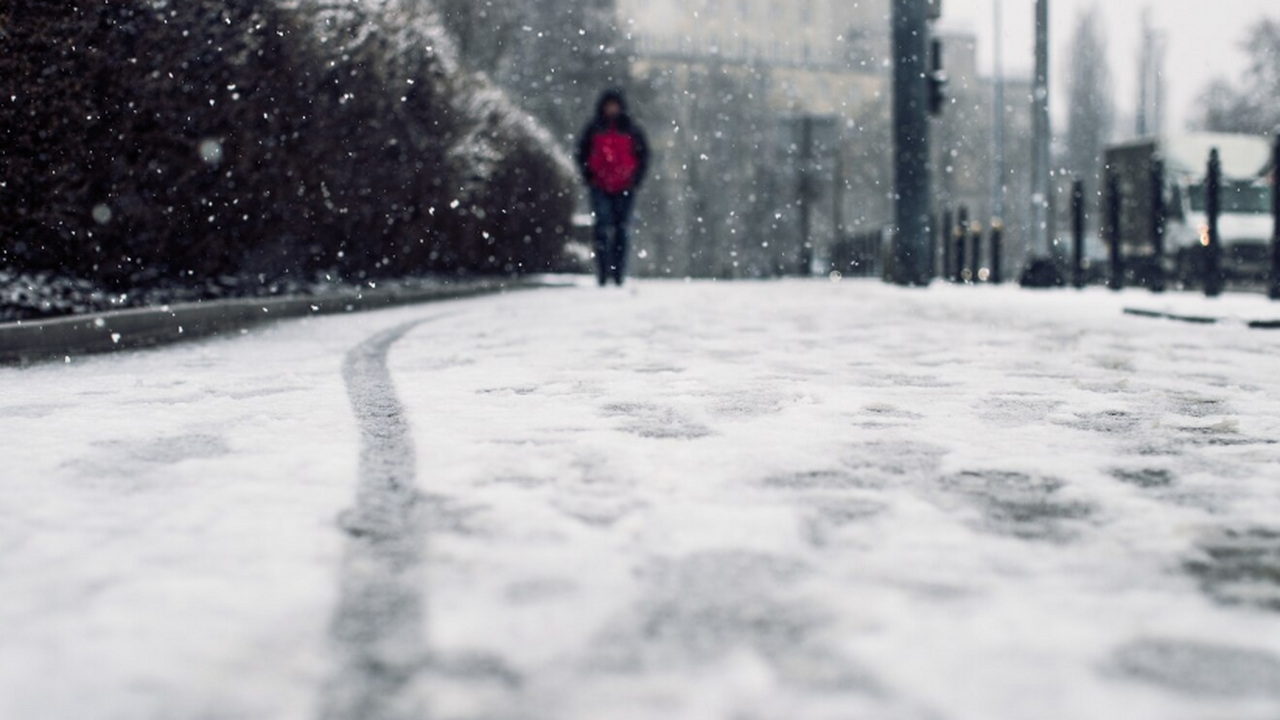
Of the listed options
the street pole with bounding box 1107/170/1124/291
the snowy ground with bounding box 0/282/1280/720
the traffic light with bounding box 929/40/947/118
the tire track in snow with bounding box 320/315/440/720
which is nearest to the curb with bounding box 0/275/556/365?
the snowy ground with bounding box 0/282/1280/720

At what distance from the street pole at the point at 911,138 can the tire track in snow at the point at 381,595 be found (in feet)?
42.7

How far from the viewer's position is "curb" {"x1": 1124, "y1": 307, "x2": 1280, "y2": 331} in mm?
8289

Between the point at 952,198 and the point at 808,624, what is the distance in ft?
251

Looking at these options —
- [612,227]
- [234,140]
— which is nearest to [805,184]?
[612,227]

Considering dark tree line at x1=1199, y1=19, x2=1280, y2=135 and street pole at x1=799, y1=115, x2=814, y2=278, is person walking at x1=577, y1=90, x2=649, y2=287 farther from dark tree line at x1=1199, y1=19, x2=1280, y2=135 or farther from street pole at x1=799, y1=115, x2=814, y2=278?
dark tree line at x1=1199, y1=19, x2=1280, y2=135

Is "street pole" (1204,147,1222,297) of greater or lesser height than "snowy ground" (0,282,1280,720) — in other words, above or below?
above

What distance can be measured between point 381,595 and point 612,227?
1273cm

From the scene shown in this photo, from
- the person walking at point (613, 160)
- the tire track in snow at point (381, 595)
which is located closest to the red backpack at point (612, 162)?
the person walking at point (613, 160)

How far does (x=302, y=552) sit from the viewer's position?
8.17 feet

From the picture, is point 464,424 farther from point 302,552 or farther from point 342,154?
point 342,154

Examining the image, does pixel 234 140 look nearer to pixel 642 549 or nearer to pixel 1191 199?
pixel 642 549

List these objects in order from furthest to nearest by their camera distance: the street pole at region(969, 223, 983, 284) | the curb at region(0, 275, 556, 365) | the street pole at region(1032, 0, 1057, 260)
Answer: the street pole at region(969, 223, 983, 284) → the street pole at region(1032, 0, 1057, 260) → the curb at region(0, 275, 556, 365)

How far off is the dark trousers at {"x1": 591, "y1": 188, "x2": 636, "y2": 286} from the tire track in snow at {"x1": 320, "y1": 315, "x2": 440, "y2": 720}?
10217 millimetres

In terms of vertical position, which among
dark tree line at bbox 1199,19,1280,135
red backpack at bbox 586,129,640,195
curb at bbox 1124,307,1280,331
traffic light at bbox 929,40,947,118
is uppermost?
dark tree line at bbox 1199,19,1280,135
